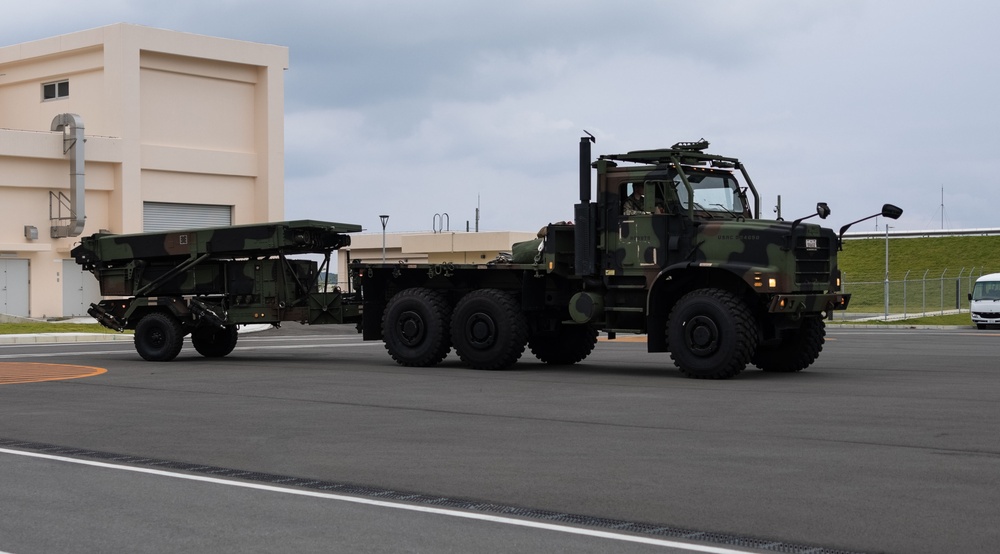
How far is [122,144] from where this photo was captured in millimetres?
50312

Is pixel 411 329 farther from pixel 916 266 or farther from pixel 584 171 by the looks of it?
pixel 916 266

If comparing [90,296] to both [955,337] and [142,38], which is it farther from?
[955,337]

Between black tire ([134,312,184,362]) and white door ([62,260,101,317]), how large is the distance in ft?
88.2

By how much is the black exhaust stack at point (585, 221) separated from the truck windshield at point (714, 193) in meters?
1.44

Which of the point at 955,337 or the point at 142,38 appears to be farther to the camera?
the point at 142,38

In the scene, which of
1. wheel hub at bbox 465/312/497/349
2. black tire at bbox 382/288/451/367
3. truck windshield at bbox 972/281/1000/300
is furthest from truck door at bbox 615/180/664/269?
truck windshield at bbox 972/281/1000/300

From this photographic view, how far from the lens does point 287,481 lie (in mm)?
9547

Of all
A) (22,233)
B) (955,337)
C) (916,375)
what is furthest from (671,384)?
(22,233)

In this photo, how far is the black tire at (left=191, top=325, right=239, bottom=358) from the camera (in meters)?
25.6

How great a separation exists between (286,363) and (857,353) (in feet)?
38.2

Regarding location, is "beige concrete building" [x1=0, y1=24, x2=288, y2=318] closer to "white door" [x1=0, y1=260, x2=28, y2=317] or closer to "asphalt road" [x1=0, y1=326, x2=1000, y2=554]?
"white door" [x1=0, y1=260, x2=28, y2=317]

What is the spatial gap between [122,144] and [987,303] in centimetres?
3237

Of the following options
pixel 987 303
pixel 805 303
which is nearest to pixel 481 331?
pixel 805 303

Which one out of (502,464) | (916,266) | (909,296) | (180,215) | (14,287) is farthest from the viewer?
(916,266)
